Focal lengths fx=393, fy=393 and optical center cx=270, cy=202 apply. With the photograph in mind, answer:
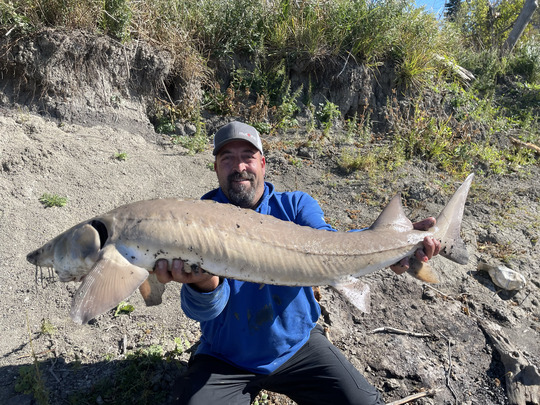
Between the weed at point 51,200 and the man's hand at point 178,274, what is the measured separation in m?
3.01

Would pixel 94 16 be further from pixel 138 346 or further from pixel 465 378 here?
pixel 465 378

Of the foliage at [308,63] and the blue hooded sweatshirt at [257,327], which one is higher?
the foliage at [308,63]

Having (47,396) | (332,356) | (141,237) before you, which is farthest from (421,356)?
(47,396)

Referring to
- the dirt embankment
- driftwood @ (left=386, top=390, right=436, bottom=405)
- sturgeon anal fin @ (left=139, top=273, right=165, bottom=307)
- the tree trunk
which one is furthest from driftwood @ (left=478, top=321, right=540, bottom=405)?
the tree trunk

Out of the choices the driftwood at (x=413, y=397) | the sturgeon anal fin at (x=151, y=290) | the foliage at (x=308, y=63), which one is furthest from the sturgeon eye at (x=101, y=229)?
the foliage at (x=308, y=63)

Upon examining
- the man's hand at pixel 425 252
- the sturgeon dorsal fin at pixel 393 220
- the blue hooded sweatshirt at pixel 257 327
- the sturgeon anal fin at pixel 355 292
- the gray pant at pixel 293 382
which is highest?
the sturgeon dorsal fin at pixel 393 220

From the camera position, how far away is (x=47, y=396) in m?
2.78

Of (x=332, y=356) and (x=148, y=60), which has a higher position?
(x=148, y=60)

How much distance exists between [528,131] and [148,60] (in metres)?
7.96

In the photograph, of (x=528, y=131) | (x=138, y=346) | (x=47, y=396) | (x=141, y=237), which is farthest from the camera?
(x=528, y=131)

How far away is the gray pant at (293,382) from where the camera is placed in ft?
8.52

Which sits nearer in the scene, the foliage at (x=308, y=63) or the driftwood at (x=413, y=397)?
the driftwood at (x=413, y=397)

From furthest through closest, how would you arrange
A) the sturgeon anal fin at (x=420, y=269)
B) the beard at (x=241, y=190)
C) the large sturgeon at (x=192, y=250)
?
the beard at (x=241, y=190)
the sturgeon anal fin at (x=420, y=269)
the large sturgeon at (x=192, y=250)

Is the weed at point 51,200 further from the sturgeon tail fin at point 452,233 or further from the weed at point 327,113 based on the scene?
the weed at point 327,113
